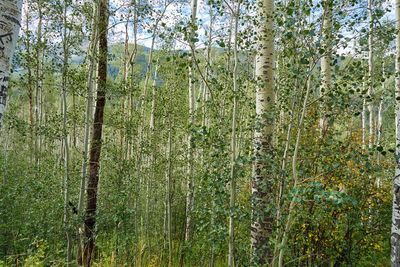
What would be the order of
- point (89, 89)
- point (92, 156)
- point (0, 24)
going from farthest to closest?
point (92, 156), point (89, 89), point (0, 24)

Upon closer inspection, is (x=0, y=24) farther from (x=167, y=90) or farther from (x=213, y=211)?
(x=167, y=90)

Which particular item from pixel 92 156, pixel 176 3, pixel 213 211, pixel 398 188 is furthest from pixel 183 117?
pixel 398 188

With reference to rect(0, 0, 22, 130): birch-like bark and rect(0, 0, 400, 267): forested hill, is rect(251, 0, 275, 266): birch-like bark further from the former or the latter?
rect(0, 0, 22, 130): birch-like bark

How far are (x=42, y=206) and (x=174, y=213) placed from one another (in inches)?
240

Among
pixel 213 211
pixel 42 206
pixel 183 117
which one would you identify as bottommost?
pixel 42 206

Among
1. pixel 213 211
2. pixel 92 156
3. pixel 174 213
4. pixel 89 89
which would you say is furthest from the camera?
pixel 174 213

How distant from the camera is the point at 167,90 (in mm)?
6777

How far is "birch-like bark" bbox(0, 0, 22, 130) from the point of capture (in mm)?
1572

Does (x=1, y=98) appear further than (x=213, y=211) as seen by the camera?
No

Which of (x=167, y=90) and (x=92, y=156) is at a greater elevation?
(x=167, y=90)

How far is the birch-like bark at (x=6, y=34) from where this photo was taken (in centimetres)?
157

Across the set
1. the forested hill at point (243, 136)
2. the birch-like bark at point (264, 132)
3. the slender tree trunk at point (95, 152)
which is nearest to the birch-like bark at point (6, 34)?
the forested hill at point (243, 136)

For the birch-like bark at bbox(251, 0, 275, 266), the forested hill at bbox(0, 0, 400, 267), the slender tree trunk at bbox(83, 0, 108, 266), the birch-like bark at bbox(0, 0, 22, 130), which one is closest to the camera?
the birch-like bark at bbox(0, 0, 22, 130)

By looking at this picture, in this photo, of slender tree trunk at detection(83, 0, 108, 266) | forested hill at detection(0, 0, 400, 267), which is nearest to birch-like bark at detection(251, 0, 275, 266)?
forested hill at detection(0, 0, 400, 267)
